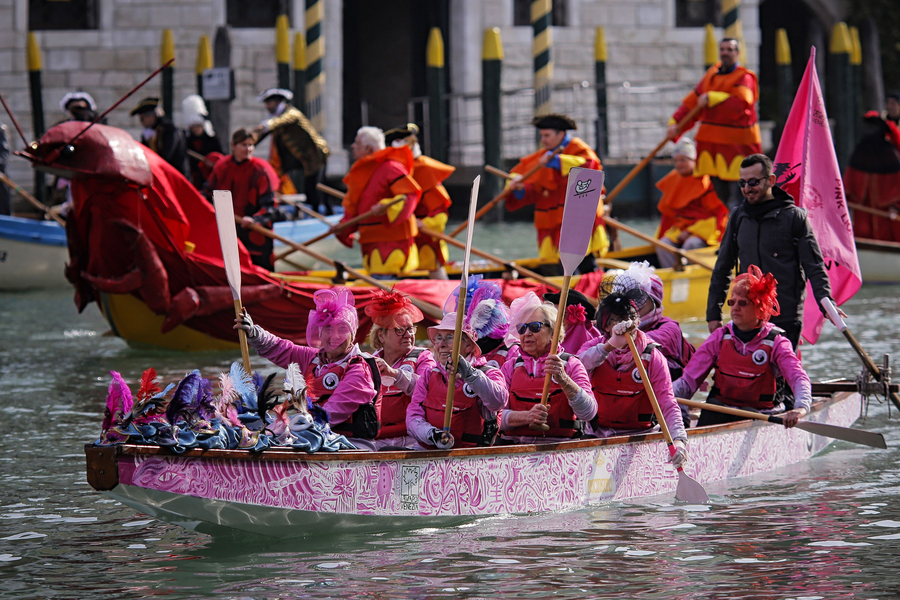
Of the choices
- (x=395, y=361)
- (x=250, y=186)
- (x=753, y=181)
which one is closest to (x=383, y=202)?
(x=250, y=186)

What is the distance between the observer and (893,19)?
24.2 meters

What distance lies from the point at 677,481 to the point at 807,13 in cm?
2400

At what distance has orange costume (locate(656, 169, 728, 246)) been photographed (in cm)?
1232

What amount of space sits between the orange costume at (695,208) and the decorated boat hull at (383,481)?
622cm

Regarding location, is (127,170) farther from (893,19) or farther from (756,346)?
(893,19)

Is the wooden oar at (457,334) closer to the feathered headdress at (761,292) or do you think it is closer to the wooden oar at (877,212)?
the feathered headdress at (761,292)

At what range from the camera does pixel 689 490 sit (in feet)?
18.9

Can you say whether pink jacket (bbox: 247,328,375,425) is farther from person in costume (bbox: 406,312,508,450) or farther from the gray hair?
the gray hair

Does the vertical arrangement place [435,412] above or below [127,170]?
below

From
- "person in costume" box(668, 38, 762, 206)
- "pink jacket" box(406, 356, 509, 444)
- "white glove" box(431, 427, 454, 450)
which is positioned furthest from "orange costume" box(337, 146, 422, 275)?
"white glove" box(431, 427, 454, 450)

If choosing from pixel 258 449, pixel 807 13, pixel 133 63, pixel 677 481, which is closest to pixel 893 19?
pixel 807 13

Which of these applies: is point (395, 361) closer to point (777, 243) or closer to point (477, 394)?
point (477, 394)

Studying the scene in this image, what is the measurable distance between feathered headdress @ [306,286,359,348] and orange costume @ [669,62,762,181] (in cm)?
709

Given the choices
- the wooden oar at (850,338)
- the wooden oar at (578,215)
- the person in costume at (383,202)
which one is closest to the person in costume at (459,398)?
the wooden oar at (578,215)
